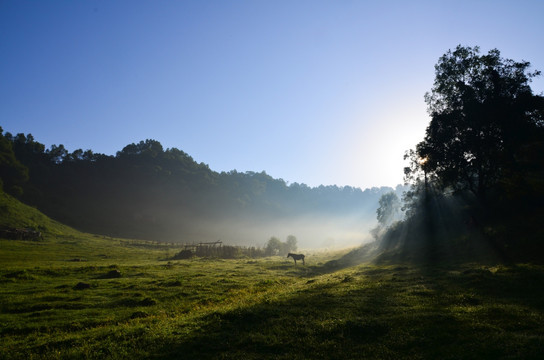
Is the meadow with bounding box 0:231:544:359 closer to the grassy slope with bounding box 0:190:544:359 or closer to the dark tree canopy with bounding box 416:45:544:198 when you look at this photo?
the grassy slope with bounding box 0:190:544:359

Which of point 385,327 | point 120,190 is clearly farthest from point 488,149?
point 120,190

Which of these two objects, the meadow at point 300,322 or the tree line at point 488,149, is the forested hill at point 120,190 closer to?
the meadow at point 300,322

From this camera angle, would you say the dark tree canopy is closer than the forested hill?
Yes

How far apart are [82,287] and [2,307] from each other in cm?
632

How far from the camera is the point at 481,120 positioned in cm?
3431

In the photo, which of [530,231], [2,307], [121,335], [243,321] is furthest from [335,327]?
[530,231]

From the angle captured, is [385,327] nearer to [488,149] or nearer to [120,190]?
[488,149]

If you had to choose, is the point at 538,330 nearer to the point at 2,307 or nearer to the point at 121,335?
the point at 121,335

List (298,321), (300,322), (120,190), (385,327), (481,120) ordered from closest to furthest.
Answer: (385,327) < (300,322) < (298,321) < (481,120) < (120,190)

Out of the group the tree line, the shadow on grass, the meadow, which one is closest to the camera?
the shadow on grass

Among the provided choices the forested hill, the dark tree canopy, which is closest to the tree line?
the dark tree canopy

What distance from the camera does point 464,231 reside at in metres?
40.2

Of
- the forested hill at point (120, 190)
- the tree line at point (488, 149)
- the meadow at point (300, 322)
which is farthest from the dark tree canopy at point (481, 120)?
the forested hill at point (120, 190)

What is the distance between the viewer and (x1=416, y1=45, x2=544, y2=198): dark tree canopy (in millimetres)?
33188
